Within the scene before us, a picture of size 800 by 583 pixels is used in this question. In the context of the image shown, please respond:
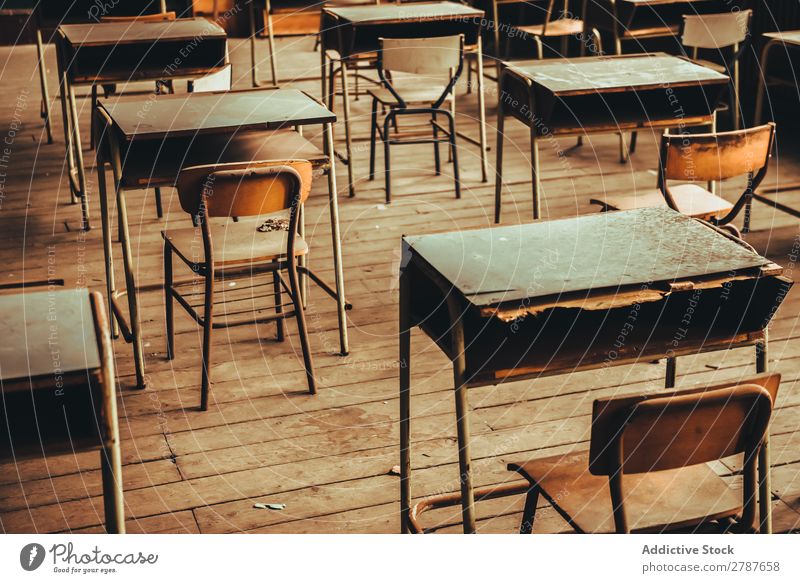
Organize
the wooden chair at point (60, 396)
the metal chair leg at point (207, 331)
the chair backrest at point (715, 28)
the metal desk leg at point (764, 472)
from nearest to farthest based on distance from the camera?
1. the wooden chair at point (60, 396)
2. the metal desk leg at point (764, 472)
3. the metal chair leg at point (207, 331)
4. the chair backrest at point (715, 28)

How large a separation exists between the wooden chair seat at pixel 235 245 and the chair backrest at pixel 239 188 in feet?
0.75

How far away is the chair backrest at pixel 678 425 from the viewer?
1735mm

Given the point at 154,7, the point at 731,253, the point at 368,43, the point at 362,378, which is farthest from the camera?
the point at 154,7

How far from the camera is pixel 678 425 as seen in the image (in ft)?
5.81

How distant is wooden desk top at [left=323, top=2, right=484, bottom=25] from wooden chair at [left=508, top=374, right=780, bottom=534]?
3678 mm

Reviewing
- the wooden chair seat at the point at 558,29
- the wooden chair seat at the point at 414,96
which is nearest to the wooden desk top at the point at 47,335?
the wooden chair seat at the point at 414,96

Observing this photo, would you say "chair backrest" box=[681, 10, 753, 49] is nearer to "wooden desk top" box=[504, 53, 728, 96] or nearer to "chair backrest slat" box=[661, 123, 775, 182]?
"wooden desk top" box=[504, 53, 728, 96]

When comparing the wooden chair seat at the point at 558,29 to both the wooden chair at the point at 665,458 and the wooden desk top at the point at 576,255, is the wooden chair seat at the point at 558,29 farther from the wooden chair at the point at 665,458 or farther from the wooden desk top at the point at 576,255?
the wooden chair at the point at 665,458

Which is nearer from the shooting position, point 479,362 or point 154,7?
point 479,362

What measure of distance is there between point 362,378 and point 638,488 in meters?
1.54

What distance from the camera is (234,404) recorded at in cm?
334
